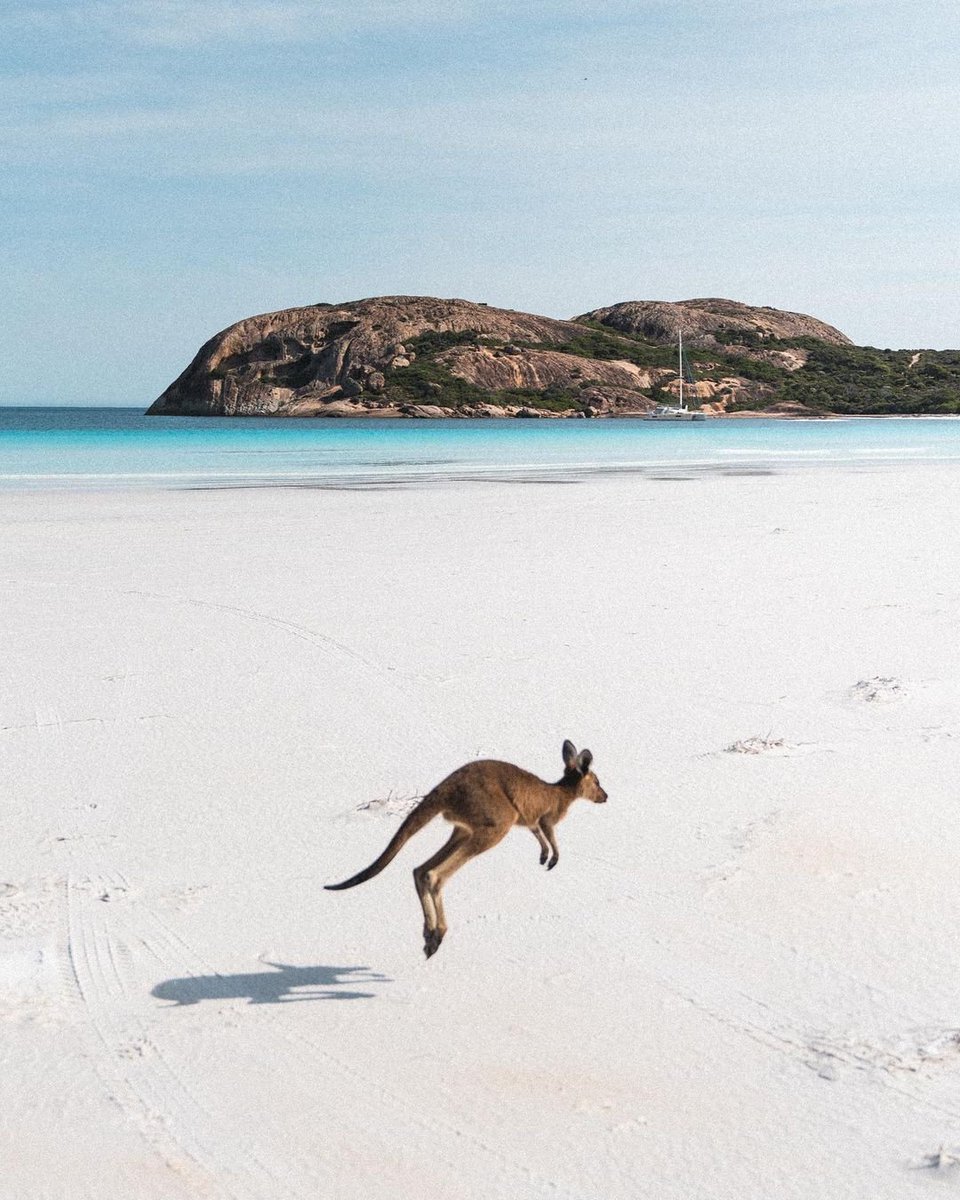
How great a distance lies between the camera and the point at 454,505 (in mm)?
22922

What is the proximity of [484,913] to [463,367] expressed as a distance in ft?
445

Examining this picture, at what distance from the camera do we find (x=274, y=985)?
4074mm

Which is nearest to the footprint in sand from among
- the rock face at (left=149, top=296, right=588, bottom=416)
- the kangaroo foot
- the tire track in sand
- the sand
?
the sand

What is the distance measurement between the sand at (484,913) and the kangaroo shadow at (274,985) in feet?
0.05

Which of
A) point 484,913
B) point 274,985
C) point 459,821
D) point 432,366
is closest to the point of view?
point 459,821

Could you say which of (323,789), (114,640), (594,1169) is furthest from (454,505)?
(594,1169)

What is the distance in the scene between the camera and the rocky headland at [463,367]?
434 feet

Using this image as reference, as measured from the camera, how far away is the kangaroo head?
4047 millimetres

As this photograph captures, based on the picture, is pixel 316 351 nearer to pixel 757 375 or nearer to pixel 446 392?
pixel 446 392

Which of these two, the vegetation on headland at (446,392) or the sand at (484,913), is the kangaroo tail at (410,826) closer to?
the sand at (484,913)

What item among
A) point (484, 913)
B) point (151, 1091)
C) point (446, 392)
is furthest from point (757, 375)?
point (151, 1091)

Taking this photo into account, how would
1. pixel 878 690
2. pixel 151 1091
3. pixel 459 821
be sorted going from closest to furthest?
pixel 151 1091
pixel 459 821
pixel 878 690

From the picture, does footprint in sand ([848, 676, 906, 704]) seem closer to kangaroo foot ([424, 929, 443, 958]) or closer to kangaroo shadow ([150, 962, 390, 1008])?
kangaroo shadow ([150, 962, 390, 1008])

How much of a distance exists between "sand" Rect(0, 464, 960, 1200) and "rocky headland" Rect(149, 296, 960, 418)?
386 ft
